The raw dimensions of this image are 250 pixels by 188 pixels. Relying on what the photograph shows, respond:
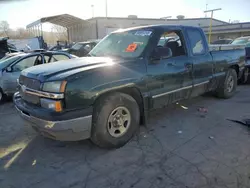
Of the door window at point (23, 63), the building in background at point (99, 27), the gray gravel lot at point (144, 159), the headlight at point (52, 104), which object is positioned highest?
the building in background at point (99, 27)

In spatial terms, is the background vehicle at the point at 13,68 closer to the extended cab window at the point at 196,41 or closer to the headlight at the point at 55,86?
the headlight at the point at 55,86

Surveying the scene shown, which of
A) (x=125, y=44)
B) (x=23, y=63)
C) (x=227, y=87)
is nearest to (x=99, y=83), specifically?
(x=125, y=44)

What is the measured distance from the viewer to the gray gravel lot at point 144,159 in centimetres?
272

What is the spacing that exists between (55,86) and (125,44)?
5.76 feet

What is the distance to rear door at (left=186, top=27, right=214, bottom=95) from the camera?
469cm

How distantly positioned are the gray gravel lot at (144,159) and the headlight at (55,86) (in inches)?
42.1

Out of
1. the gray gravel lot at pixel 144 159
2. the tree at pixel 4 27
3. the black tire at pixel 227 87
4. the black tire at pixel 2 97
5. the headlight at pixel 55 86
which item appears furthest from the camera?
the tree at pixel 4 27

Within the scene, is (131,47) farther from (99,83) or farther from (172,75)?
(99,83)

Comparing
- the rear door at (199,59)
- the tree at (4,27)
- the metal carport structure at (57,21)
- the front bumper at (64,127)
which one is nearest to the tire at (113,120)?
the front bumper at (64,127)

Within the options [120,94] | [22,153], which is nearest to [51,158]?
[22,153]

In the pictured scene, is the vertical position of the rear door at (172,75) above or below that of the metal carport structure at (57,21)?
below

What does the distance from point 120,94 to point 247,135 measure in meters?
2.37

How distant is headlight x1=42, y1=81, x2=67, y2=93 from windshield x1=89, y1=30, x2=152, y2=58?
1.40 meters

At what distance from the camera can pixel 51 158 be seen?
3314 millimetres
